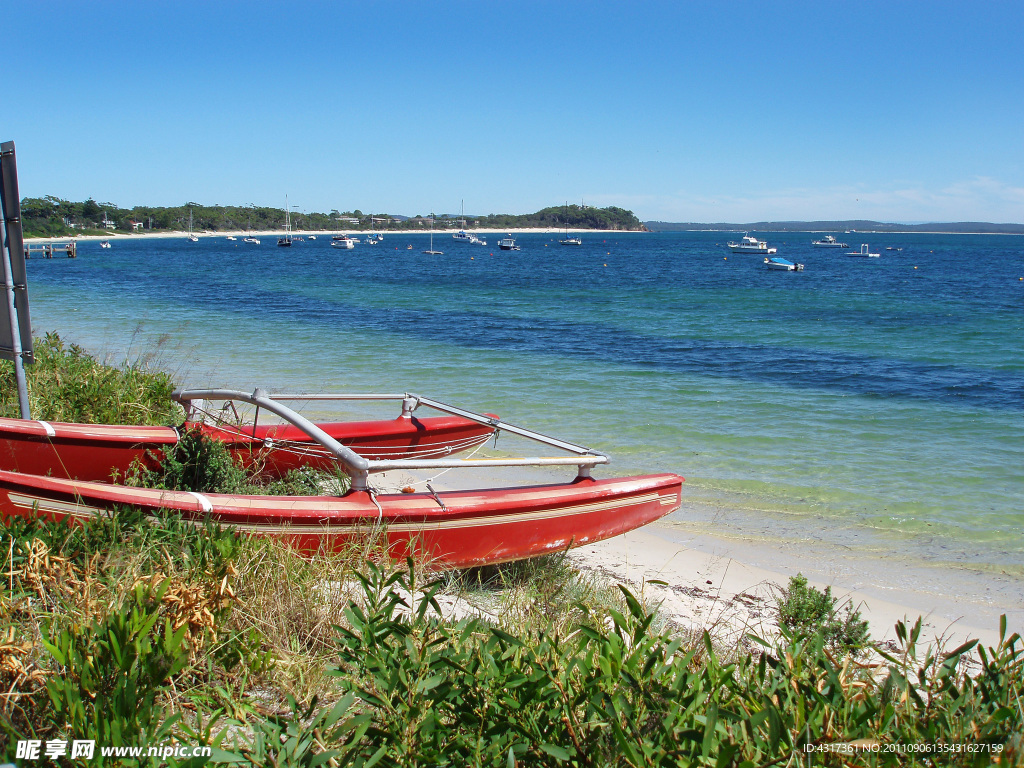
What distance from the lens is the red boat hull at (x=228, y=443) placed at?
4.72 metres

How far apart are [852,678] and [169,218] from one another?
189m

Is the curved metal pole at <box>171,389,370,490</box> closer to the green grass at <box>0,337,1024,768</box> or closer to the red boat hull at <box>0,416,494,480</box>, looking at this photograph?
the red boat hull at <box>0,416,494,480</box>

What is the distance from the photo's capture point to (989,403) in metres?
12.6

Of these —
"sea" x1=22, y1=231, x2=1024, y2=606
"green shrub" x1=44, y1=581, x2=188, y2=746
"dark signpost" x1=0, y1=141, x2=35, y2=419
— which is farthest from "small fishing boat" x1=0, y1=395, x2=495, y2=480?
"green shrub" x1=44, y1=581, x2=188, y2=746

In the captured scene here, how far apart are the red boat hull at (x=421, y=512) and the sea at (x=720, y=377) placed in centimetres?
198

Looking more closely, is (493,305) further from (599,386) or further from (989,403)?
(989,403)

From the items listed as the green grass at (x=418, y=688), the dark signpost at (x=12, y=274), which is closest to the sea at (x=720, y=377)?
the green grass at (x=418, y=688)

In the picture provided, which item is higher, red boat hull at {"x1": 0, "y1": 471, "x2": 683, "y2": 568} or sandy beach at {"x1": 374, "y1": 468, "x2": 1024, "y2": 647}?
red boat hull at {"x1": 0, "y1": 471, "x2": 683, "y2": 568}

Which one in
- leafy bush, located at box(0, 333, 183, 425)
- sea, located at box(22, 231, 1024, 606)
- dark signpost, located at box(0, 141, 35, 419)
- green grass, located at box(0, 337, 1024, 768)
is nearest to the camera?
green grass, located at box(0, 337, 1024, 768)

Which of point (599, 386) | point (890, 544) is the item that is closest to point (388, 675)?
point (890, 544)

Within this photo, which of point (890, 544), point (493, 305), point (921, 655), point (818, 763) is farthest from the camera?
point (493, 305)

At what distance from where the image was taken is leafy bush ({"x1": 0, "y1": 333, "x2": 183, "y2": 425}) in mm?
6480

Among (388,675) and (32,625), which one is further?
(32,625)

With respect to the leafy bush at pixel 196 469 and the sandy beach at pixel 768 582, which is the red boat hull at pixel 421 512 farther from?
the leafy bush at pixel 196 469
